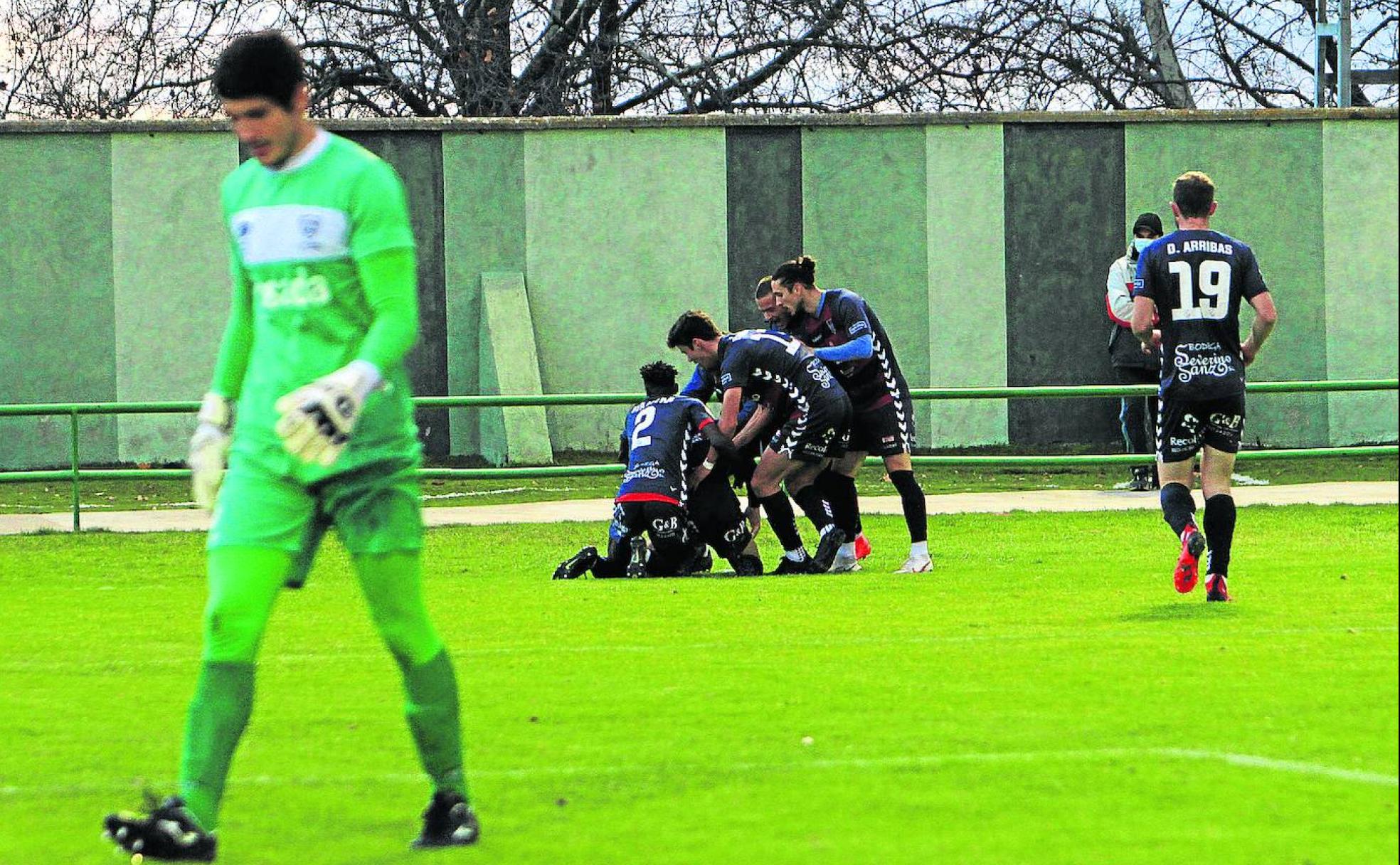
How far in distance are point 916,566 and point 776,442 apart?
106 cm

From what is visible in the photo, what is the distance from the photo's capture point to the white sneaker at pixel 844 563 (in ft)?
40.0

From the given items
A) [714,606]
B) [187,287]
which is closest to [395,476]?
[714,606]

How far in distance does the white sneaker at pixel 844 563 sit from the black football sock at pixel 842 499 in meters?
0.11

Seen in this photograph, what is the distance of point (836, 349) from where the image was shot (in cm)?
1187

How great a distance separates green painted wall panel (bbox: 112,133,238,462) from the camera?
71.1 ft

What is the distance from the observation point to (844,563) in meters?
12.2

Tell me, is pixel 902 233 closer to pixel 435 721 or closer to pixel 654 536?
pixel 654 536

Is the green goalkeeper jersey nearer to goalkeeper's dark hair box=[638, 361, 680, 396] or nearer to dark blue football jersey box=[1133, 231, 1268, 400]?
dark blue football jersey box=[1133, 231, 1268, 400]

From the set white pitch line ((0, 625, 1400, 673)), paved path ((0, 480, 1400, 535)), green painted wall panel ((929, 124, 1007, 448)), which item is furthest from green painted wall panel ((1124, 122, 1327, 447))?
white pitch line ((0, 625, 1400, 673))

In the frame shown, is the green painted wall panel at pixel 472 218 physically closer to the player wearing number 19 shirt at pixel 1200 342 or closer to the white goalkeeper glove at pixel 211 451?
the player wearing number 19 shirt at pixel 1200 342

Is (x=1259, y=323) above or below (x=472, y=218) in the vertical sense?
below

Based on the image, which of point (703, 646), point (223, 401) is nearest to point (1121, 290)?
point (703, 646)

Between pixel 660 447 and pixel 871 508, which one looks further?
pixel 871 508

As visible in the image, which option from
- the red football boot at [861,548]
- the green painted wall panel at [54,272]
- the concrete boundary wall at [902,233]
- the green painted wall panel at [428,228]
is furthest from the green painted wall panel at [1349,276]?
the green painted wall panel at [54,272]
